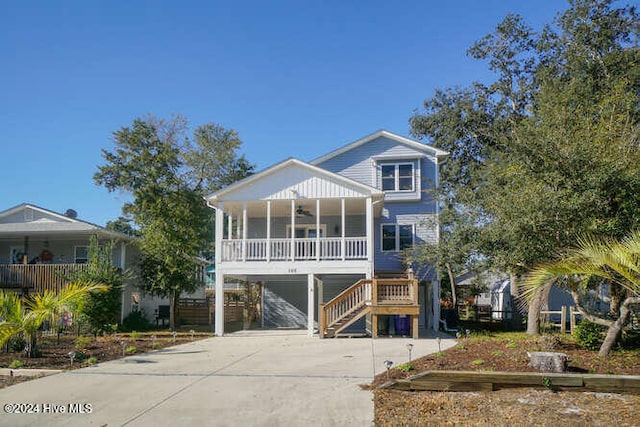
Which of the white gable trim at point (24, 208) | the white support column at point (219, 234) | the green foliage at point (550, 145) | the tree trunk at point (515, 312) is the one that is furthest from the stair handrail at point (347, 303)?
the white gable trim at point (24, 208)

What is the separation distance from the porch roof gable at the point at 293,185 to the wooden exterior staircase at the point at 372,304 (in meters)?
3.34

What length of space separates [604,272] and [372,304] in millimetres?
8110

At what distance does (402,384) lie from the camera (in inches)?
314

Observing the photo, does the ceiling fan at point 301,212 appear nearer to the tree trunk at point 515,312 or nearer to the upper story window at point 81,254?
the tree trunk at point 515,312

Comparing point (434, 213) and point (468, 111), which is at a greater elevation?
point (468, 111)

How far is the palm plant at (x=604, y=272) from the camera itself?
783cm

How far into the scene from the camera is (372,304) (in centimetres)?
1579

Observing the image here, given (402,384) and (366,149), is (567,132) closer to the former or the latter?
(402,384)

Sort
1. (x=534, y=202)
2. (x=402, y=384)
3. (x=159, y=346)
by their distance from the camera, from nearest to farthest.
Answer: (x=402, y=384)
(x=534, y=202)
(x=159, y=346)

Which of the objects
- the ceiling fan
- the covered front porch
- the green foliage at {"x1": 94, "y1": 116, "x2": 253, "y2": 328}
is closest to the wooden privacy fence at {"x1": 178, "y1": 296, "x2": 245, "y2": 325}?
the green foliage at {"x1": 94, "y1": 116, "x2": 253, "y2": 328}

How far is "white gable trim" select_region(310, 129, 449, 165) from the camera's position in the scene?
21.1m

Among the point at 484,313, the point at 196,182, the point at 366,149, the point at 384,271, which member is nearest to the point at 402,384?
the point at 384,271

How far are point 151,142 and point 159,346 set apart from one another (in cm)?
1392

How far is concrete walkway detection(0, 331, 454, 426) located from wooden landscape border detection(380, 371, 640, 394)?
2.87ft
